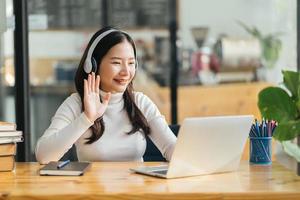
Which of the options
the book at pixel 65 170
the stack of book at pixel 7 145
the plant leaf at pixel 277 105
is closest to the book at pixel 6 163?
the stack of book at pixel 7 145

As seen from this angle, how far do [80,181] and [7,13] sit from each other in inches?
Result: 77.0

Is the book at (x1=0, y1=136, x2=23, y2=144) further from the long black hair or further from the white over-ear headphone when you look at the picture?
the white over-ear headphone

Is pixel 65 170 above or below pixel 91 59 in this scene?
below

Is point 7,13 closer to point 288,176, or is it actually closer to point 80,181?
→ point 80,181

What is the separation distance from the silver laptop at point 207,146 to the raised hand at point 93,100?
32 centimetres

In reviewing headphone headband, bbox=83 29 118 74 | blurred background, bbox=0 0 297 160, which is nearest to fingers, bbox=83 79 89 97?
headphone headband, bbox=83 29 118 74

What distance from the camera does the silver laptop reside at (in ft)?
6.47

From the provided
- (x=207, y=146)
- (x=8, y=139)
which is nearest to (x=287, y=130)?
(x=207, y=146)

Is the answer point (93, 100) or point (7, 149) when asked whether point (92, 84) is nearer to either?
point (93, 100)

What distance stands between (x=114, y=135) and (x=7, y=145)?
1.62 ft

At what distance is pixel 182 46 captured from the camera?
4730 millimetres

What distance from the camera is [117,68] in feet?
8.29

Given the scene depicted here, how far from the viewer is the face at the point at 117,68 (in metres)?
2.52

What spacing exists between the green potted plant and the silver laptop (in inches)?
15.7
